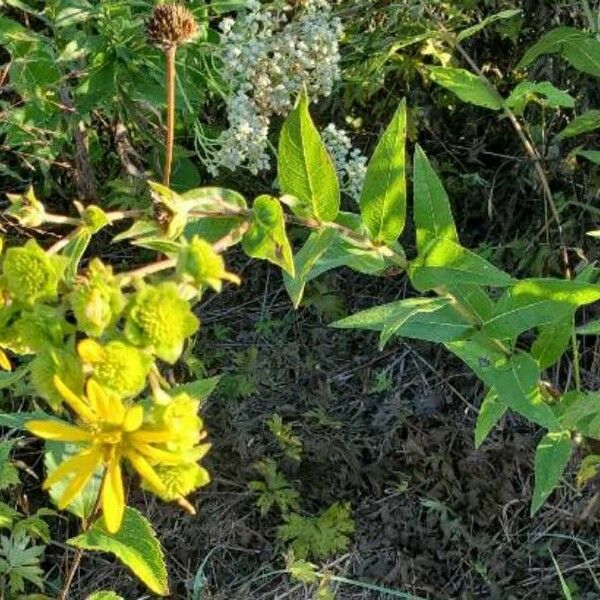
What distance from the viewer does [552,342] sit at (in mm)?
1779

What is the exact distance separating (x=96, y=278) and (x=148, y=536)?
1.93 ft

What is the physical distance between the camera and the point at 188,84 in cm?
211

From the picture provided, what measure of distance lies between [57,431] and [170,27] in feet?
1.73

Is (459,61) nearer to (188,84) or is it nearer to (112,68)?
(188,84)

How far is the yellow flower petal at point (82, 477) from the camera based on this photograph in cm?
116

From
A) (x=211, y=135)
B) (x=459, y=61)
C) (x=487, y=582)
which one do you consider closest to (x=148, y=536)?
(x=487, y=582)

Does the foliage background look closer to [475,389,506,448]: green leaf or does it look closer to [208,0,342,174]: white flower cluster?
[208,0,342,174]: white flower cluster

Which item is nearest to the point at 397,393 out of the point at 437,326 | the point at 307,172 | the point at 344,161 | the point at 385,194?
the point at 344,161

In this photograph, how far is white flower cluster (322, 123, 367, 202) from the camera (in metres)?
1.88

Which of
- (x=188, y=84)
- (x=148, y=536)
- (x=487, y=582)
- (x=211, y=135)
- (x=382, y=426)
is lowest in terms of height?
(x=487, y=582)

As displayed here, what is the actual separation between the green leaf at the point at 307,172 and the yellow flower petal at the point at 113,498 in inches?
16.1

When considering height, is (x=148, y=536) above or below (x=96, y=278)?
below

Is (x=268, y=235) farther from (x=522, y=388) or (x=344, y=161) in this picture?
(x=344, y=161)

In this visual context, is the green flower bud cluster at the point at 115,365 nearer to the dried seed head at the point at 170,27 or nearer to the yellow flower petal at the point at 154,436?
the yellow flower petal at the point at 154,436
